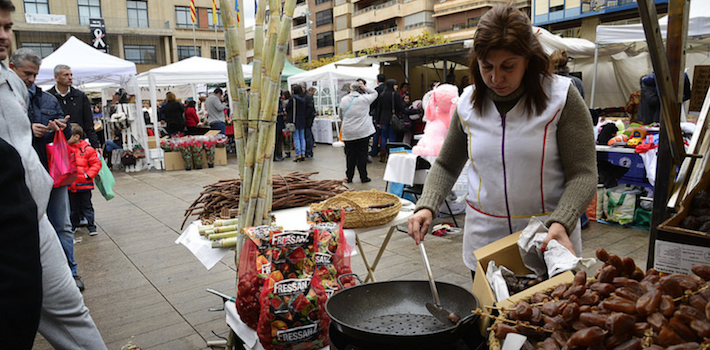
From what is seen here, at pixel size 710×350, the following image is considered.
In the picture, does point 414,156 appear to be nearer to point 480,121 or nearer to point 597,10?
point 480,121

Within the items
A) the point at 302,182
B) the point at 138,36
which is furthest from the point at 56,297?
the point at 138,36

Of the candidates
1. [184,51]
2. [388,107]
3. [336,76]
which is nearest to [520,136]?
[388,107]

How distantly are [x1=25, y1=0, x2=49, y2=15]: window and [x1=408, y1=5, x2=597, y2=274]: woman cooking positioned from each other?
1967 inches

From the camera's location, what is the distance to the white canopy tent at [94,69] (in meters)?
10.4

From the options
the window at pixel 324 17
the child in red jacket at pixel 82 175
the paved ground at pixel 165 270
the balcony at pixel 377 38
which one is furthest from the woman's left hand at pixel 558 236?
the window at pixel 324 17

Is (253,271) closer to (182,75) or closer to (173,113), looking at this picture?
(182,75)

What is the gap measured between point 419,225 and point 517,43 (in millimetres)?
741

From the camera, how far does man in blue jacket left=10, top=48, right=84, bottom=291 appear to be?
3768 mm

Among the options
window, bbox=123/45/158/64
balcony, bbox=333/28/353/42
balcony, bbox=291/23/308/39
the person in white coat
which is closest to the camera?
the person in white coat

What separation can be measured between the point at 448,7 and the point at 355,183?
120 ft

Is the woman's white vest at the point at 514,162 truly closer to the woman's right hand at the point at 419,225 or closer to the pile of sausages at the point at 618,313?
the woman's right hand at the point at 419,225

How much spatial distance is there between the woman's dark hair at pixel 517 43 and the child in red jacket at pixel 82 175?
15.9ft

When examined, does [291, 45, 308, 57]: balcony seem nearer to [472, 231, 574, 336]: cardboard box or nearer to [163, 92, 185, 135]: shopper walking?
[163, 92, 185, 135]: shopper walking

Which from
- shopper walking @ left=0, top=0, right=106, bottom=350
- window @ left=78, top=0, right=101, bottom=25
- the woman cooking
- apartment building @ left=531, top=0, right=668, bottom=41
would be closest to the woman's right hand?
the woman cooking
